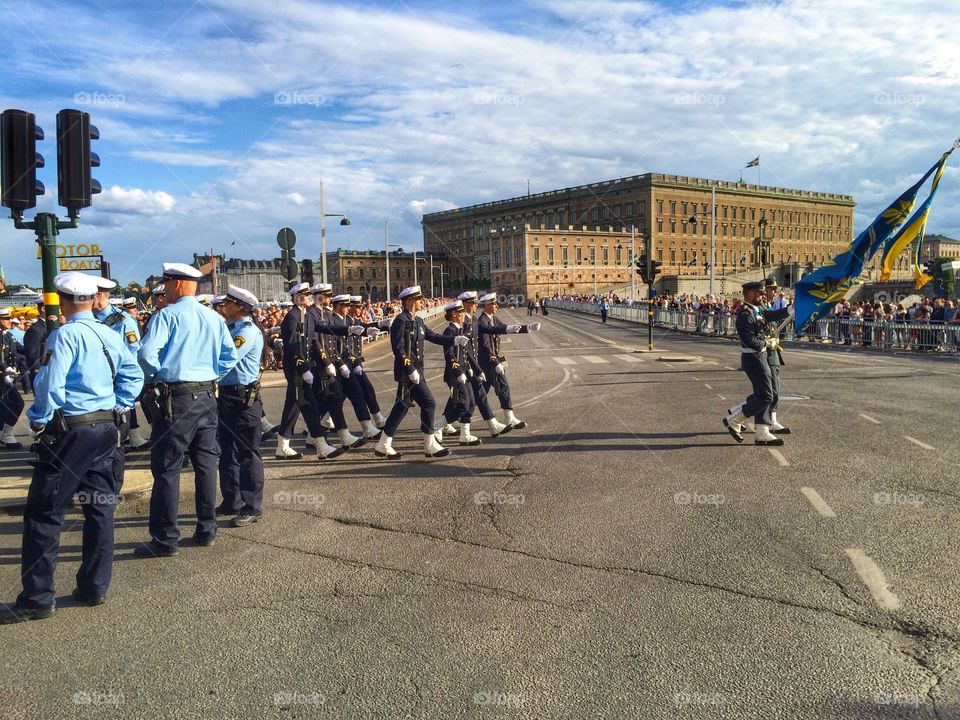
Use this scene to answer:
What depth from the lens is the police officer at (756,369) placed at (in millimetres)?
9172

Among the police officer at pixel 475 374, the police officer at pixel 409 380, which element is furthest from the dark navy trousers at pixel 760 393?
the police officer at pixel 409 380

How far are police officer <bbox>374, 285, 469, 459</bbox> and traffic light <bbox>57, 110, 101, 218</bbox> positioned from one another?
3.51 metres

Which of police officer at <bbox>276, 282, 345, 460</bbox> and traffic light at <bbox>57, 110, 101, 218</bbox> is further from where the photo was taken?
police officer at <bbox>276, 282, 345, 460</bbox>

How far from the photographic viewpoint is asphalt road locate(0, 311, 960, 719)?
349cm

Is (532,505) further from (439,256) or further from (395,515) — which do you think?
(439,256)

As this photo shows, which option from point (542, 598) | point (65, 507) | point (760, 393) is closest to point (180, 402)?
point (65, 507)

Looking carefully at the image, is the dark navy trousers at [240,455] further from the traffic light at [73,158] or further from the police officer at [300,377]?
the traffic light at [73,158]

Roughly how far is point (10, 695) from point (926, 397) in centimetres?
1352

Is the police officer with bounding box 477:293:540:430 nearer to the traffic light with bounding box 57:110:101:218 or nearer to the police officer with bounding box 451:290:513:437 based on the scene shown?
the police officer with bounding box 451:290:513:437

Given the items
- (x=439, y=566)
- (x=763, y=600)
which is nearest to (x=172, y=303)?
(x=439, y=566)

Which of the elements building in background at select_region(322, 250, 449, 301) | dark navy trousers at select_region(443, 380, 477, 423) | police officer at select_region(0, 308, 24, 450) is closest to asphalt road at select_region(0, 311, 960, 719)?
dark navy trousers at select_region(443, 380, 477, 423)

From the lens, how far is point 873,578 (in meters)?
4.77

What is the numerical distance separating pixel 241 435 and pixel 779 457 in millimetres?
5693

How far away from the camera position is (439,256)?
163125 mm
